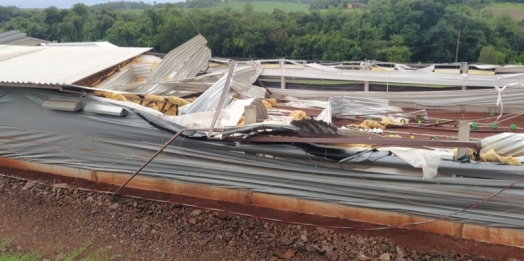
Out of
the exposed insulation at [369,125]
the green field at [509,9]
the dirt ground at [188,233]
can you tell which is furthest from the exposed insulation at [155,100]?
the green field at [509,9]

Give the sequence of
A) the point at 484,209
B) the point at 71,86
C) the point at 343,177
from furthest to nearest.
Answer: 1. the point at 71,86
2. the point at 343,177
3. the point at 484,209

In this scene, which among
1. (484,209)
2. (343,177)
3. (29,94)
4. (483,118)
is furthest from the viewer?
(483,118)

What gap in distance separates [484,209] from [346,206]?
180 centimetres

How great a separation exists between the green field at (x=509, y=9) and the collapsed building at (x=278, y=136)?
42.5 metres

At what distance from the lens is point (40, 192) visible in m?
7.91

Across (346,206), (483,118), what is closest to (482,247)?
(346,206)

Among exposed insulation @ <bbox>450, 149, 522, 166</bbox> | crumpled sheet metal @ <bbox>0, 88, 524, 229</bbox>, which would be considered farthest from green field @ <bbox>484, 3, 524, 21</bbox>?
crumpled sheet metal @ <bbox>0, 88, 524, 229</bbox>

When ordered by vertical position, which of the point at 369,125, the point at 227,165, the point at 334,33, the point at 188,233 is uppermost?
the point at 334,33

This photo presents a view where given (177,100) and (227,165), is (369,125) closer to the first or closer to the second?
(227,165)

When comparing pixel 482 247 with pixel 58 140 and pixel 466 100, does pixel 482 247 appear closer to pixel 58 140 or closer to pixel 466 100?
pixel 466 100

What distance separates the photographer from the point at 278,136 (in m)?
6.20

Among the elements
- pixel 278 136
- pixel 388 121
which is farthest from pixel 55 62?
pixel 388 121

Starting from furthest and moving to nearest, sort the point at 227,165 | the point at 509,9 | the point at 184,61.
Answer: the point at 509,9
the point at 184,61
the point at 227,165

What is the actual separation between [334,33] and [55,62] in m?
31.9
